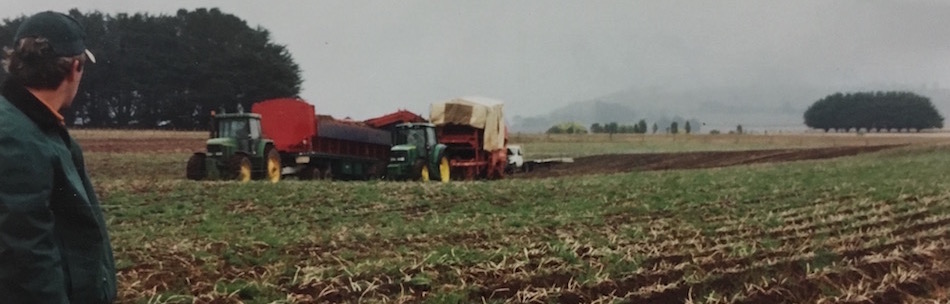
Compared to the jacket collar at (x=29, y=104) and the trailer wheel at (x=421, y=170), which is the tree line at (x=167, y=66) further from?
the trailer wheel at (x=421, y=170)

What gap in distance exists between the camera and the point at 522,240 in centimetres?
795

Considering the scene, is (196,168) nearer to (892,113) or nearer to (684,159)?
(892,113)

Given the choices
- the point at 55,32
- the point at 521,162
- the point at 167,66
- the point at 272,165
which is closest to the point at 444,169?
the point at 272,165

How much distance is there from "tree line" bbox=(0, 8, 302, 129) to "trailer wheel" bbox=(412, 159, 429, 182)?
286 inches

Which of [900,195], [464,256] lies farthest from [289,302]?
[900,195]

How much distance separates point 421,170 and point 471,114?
285 centimetres

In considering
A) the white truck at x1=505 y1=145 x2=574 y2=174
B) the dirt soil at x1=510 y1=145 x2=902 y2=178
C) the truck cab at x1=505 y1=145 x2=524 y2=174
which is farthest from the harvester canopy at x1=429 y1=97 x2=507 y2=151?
the dirt soil at x1=510 y1=145 x2=902 y2=178

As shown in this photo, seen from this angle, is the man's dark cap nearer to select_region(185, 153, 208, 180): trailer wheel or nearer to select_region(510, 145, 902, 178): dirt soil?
select_region(185, 153, 208, 180): trailer wheel

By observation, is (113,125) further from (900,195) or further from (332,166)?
(332,166)

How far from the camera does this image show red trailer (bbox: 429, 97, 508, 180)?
20.5 meters

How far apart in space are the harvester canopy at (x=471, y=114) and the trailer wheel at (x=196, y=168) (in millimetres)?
6112

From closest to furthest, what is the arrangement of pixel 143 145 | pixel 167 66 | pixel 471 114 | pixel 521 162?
1. pixel 167 66
2. pixel 143 145
3. pixel 471 114
4. pixel 521 162

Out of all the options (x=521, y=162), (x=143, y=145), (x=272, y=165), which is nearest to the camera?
(x=143, y=145)

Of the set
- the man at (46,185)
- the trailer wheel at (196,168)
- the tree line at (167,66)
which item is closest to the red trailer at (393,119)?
the trailer wheel at (196,168)
